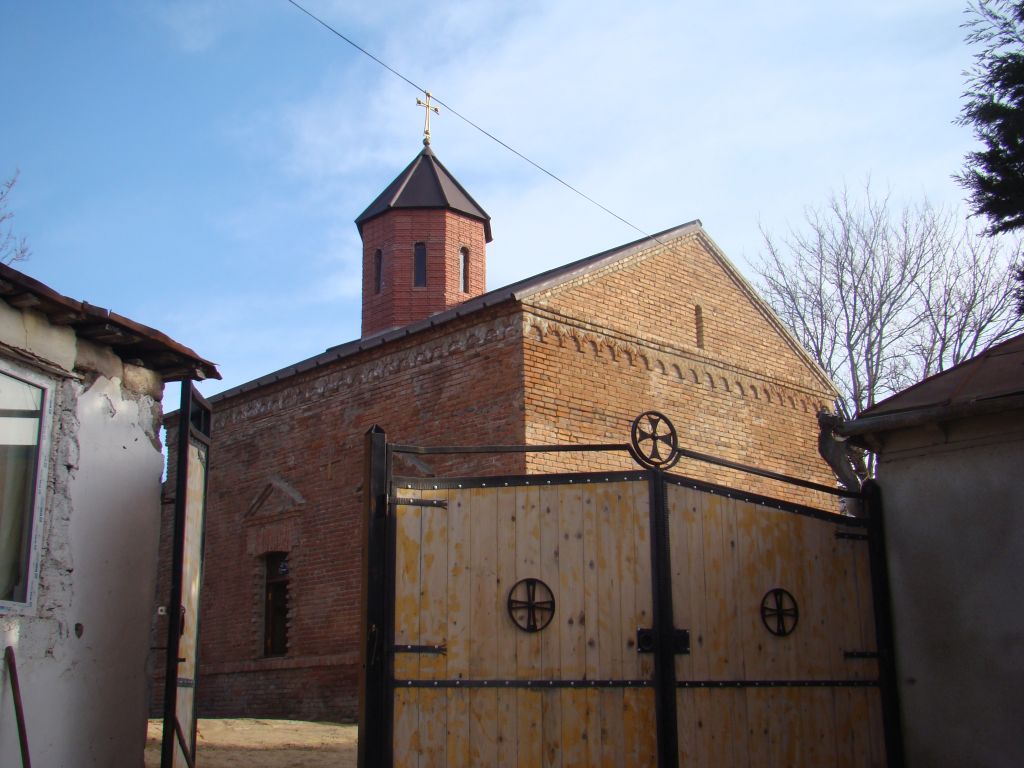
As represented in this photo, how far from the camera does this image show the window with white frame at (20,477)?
6.28 meters

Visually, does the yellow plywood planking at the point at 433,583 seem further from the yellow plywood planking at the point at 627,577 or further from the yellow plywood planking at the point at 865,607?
the yellow plywood planking at the point at 865,607

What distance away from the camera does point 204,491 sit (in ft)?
26.3

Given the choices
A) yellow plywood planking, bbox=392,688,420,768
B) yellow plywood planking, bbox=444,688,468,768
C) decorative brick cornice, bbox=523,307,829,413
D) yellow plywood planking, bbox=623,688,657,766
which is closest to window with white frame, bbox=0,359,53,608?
yellow plywood planking, bbox=392,688,420,768

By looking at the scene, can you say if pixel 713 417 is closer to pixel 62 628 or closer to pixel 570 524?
pixel 570 524

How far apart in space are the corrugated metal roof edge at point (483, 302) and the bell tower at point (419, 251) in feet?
12.1

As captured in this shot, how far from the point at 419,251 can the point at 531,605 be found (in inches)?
641

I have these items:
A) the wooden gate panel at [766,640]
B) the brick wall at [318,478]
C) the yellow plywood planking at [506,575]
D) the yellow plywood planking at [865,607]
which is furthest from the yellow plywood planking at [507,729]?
the brick wall at [318,478]

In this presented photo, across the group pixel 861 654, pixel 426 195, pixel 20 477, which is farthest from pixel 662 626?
pixel 426 195

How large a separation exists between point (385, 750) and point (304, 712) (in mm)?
10738

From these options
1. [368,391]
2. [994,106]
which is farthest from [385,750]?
[368,391]

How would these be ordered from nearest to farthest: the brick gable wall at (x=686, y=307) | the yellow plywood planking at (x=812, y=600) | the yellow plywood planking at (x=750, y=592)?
the yellow plywood planking at (x=750, y=592), the yellow plywood planking at (x=812, y=600), the brick gable wall at (x=686, y=307)

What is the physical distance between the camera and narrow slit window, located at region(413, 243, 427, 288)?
21.8 m

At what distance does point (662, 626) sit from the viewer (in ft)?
21.8

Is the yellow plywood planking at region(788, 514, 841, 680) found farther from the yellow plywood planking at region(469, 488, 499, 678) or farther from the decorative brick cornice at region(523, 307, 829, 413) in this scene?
the decorative brick cornice at region(523, 307, 829, 413)
